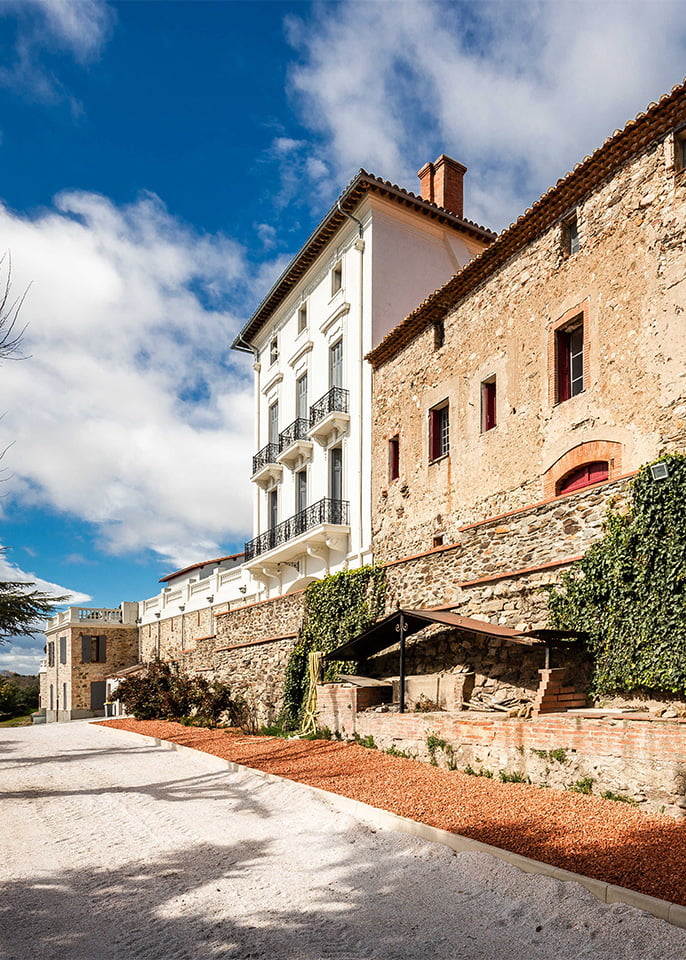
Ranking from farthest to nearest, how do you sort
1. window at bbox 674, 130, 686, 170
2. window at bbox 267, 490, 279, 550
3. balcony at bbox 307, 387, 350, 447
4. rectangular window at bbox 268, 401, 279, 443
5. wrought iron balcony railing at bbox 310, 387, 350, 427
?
rectangular window at bbox 268, 401, 279, 443 → window at bbox 267, 490, 279, 550 → wrought iron balcony railing at bbox 310, 387, 350, 427 → balcony at bbox 307, 387, 350, 447 → window at bbox 674, 130, 686, 170

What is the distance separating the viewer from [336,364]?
24203mm

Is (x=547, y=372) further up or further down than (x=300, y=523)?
further up

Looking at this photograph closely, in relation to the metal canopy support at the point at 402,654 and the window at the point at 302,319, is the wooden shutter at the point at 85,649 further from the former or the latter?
the metal canopy support at the point at 402,654

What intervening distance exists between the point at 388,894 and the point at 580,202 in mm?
13130

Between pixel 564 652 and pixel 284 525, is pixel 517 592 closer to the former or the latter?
pixel 564 652

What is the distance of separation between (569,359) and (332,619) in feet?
25.5

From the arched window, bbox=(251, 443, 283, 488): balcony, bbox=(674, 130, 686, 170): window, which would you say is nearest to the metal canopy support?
the arched window

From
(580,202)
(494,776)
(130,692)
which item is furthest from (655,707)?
(130,692)

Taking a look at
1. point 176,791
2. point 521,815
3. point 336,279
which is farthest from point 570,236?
point 176,791

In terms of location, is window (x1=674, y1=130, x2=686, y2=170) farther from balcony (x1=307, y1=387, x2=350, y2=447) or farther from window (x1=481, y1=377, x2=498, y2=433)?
balcony (x1=307, y1=387, x2=350, y2=447)

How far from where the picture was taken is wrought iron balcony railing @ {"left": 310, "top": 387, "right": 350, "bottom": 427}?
75.2 feet

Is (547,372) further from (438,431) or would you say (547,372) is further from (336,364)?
(336,364)

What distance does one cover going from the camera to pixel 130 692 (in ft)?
71.3

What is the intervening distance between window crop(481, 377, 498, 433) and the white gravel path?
9.76m
